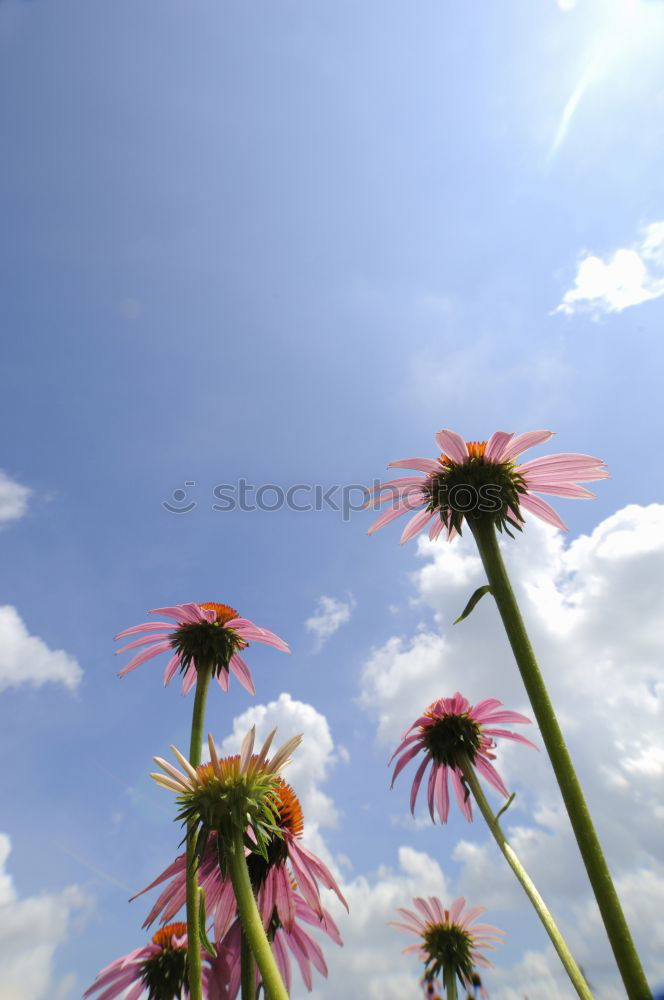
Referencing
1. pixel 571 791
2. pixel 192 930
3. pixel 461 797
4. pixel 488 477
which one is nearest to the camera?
pixel 571 791

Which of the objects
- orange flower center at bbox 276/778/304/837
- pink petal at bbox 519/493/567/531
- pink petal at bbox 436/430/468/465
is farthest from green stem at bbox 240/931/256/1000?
pink petal at bbox 519/493/567/531

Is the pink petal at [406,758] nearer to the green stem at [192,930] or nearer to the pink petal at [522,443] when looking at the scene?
the green stem at [192,930]

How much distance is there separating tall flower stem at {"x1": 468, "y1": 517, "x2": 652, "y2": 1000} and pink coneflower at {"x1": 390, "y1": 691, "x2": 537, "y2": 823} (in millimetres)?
3089

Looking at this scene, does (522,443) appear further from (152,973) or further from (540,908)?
(152,973)

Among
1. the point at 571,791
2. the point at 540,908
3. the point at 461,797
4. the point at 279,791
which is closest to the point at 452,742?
the point at 461,797

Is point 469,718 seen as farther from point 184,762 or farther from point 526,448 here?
point 184,762

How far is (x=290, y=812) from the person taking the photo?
153 inches

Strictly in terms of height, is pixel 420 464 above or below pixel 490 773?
above

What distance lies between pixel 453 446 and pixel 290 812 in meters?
2.63

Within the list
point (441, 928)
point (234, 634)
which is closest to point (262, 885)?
point (234, 634)

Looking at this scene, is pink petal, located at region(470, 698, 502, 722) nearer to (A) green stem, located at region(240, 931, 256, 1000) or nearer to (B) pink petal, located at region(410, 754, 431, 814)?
(B) pink petal, located at region(410, 754, 431, 814)

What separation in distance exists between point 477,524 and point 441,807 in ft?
11.7

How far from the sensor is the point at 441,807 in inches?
202

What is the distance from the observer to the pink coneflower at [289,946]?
3188 mm
